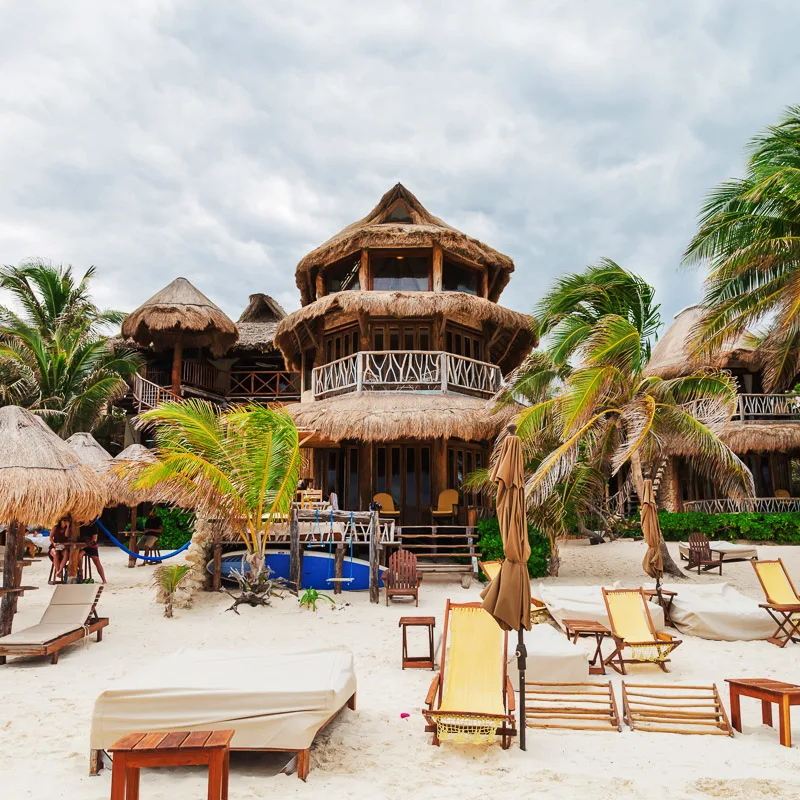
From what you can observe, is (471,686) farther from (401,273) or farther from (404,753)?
(401,273)

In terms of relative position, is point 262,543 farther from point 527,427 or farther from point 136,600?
point 527,427

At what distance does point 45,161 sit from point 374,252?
7433 mm

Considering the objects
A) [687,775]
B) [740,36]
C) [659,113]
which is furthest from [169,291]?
[687,775]

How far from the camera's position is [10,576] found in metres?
7.79

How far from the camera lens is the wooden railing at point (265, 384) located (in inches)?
938

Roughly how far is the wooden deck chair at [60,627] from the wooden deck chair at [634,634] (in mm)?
5823

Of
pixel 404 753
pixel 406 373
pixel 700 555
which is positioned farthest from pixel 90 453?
pixel 700 555

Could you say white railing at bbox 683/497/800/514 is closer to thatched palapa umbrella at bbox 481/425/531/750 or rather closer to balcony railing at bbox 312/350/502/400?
balcony railing at bbox 312/350/502/400

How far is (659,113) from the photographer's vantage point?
1204cm

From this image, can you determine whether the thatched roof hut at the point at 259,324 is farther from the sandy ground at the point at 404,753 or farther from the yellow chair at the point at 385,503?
the sandy ground at the point at 404,753

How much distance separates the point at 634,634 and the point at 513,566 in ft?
9.36

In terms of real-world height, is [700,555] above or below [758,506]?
below

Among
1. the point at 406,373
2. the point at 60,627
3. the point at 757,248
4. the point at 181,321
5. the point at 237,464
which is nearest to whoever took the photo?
the point at 60,627

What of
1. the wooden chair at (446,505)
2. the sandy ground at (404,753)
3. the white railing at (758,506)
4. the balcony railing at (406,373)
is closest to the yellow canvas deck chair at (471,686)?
the sandy ground at (404,753)
